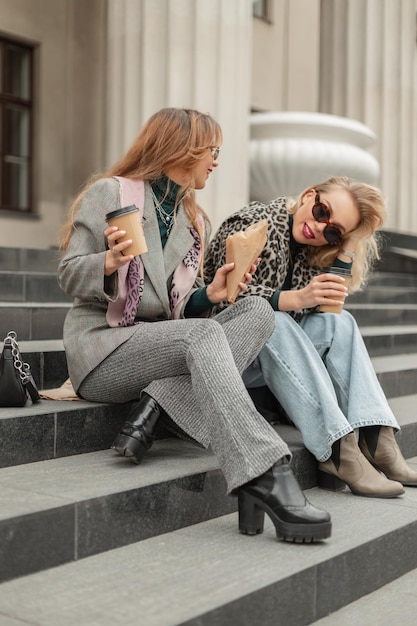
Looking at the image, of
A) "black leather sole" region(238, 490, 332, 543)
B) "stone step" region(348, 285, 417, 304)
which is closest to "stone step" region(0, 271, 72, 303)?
"black leather sole" region(238, 490, 332, 543)

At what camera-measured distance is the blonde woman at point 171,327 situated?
2.58 metres

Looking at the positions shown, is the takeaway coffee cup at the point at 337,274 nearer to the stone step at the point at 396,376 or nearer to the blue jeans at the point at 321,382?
the blue jeans at the point at 321,382

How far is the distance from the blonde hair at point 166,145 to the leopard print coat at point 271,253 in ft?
1.31

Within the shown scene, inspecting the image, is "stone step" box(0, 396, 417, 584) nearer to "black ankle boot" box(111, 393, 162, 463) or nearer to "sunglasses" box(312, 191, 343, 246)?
"black ankle boot" box(111, 393, 162, 463)

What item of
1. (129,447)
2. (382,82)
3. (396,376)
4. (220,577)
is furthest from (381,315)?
(220,577)

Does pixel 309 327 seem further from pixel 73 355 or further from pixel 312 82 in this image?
pixel 312 82

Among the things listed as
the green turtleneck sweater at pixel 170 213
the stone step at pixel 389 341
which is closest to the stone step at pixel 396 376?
the stone step at pixel 389 341

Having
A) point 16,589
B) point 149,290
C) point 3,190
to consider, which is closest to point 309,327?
point 149,290

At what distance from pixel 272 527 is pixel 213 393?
49 centimetres

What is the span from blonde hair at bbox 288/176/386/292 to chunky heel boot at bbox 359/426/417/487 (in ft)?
2.23

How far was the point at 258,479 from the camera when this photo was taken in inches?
101

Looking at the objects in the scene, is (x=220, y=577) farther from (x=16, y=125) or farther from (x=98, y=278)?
(x=16, y=125)

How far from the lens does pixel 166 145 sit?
10.3 ft

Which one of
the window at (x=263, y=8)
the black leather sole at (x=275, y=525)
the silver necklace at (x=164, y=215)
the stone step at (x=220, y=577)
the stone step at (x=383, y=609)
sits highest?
the window at (x=263, y=8)
